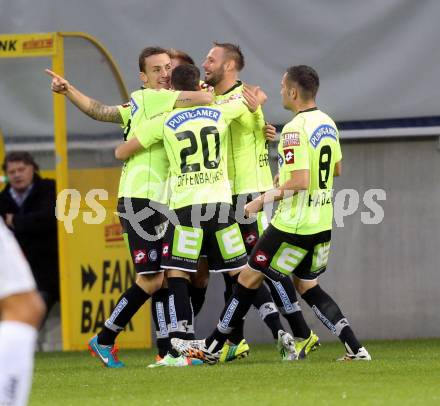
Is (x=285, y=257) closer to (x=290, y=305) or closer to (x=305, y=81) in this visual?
(x=290, y=305)

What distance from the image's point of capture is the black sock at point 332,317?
27.3ft

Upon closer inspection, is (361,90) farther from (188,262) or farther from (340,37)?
(188,262)

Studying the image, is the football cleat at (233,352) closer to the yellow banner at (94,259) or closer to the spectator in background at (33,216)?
the yellow banner at (94,259)

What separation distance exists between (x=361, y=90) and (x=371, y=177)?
0.76 meters

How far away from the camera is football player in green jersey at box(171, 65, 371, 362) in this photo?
8.14 meters

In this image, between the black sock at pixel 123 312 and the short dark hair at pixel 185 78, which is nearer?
the short dark hair at pixel 185 78

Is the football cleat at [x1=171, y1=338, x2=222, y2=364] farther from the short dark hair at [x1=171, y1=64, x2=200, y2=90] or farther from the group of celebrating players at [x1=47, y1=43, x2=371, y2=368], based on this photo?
the short dark hair at [x1=171, y1=64, x2=200, y2=90]

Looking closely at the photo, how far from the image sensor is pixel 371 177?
36.9 feet

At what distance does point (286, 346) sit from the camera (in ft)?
28.6

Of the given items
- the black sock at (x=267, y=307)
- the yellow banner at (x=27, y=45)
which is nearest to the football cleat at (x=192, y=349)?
the black sock at (x=267, y=307)

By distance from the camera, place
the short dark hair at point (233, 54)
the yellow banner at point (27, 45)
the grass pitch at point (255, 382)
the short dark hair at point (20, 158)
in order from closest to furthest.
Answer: the grass pitch at point (255, 382) → the short dark hair at point (233, 54) → the yellow banner at point (27, 45) → the short dark hair at point (20, 158)

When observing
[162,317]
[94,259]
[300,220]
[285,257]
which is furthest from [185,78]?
[94,259]

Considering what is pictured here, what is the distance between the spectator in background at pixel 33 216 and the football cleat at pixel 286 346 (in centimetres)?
316

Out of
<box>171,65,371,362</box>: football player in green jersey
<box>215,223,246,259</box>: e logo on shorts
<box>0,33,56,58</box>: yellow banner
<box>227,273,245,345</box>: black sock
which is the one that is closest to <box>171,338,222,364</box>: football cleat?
<box>171,65,371,362</box>: football player in green jersey
